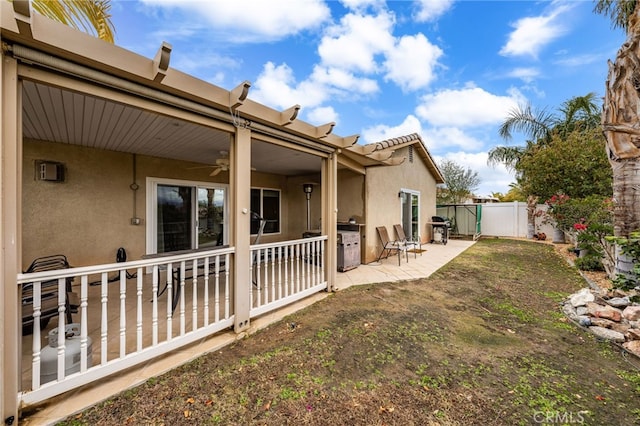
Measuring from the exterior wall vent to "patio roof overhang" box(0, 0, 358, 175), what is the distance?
423mm

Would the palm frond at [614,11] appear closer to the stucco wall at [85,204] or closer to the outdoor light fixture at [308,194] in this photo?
the outdoor light fixture at [308,194]

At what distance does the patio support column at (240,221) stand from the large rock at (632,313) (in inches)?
201

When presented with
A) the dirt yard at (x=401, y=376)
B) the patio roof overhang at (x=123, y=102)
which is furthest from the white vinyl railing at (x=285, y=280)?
the patio roof overhang at (x=123, y=102)

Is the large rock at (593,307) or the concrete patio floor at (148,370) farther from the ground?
the large rock at (593,307)

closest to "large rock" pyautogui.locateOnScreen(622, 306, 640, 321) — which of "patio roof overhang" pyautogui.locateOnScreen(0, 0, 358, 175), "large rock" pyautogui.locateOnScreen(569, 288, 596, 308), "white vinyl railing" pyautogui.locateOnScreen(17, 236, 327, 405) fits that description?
"large rock" pyautogui.locateOnScreen(569, 288, 596, 308)

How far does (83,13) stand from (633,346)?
824cm

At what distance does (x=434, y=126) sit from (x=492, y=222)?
6387mm

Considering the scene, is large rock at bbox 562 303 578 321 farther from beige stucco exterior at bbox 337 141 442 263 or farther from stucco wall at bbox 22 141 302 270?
stucco wall at bbox 22 141 302 270

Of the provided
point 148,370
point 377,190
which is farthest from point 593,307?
point 148,370

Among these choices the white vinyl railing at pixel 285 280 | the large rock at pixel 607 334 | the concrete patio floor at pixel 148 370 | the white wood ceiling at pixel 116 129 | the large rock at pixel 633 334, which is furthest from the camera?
the white vinyl railing at pixel 285 280

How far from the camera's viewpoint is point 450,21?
723 centimetres

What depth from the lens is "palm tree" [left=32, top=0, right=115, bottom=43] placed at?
3.34 meters

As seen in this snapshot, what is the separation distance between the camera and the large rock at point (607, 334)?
10.0 ft

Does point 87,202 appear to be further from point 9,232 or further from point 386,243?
point 386,243
